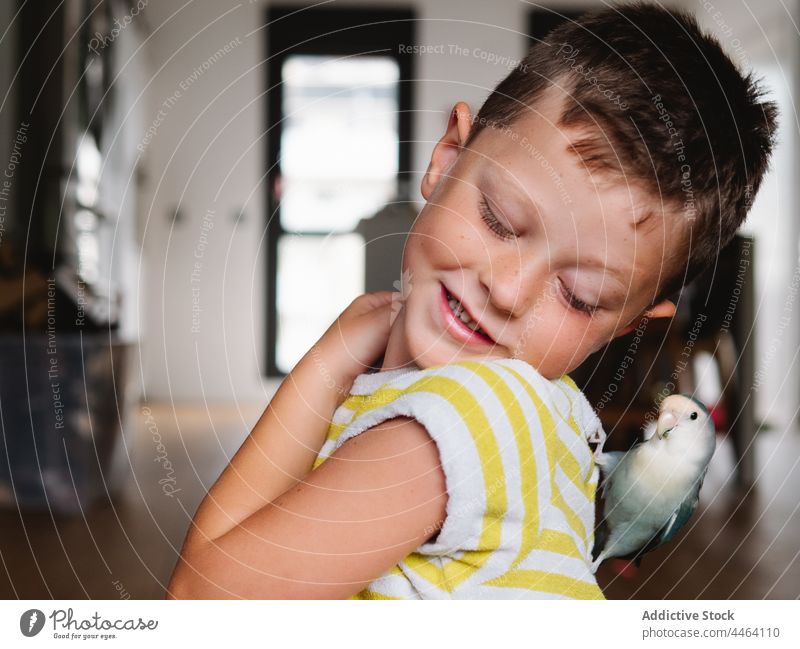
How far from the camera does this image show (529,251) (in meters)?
0.30

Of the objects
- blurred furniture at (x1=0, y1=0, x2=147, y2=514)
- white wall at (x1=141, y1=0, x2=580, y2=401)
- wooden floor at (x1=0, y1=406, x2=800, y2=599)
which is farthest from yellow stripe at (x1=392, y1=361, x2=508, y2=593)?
white wall at (x1=141, y1=0, x2=580, y2=401)

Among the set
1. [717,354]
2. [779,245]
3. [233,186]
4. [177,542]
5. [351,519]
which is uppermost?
[233,186]

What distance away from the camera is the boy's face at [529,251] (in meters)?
0.29

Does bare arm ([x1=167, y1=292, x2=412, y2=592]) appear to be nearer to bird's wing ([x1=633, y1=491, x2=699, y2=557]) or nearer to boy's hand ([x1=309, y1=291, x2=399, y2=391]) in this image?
boy's hand ([x1=309, y1=291, x2=399, y2=391])

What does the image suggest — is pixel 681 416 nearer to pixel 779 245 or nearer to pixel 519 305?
pixel 519 305

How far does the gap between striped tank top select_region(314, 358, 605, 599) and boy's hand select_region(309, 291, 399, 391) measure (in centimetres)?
3

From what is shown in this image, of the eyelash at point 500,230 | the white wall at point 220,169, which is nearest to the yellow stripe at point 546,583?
the eyelash at point 500,230

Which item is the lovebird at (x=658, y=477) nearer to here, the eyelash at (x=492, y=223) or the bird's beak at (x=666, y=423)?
the bird's beak at (x=666, y=423)

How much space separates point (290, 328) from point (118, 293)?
178 cm

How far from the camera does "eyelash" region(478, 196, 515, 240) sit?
0.99 ft

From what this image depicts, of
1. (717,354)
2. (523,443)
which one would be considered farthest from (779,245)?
(523,443)

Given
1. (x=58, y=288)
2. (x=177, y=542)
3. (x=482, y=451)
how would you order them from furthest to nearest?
1. (x=58, y=288)
2. (x=177, y=542)
3. (x=482, y=451)

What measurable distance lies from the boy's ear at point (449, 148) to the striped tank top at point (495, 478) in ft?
0.25

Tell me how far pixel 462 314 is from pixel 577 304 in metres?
0.04
